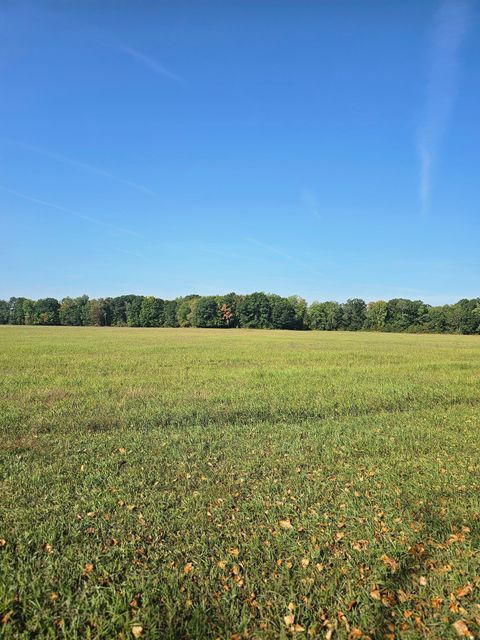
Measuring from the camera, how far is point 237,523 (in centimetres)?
550

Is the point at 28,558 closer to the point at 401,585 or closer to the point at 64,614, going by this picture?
the point at 64,614

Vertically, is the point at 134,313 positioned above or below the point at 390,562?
above

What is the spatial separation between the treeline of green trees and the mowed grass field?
108193mm

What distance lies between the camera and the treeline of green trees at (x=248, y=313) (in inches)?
4269

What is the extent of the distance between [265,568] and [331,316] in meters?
123

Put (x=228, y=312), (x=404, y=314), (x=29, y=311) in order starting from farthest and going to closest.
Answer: (x=29, y=311)
(x=228, y=312)
(x=404, y=314)

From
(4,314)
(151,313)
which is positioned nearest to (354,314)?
(151,313)

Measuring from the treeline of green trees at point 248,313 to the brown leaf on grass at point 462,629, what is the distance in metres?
113

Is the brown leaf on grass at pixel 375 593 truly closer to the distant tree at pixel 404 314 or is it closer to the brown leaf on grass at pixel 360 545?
the brown leaf on grass at pixel 360 545

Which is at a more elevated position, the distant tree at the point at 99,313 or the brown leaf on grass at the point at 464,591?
the distant tree at the point at 99,313

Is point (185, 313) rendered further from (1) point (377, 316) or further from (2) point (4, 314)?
(2) point (4, 314)

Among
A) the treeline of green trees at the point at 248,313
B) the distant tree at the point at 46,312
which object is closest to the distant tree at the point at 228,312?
the treeline of green trees at the point at 248,313

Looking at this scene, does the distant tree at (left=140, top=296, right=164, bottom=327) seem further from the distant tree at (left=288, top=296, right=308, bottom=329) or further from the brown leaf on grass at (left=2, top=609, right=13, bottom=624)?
the brown leaf on grass at (left=2, top=609, right=13, bottom=624)

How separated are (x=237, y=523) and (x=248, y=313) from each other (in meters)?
119
